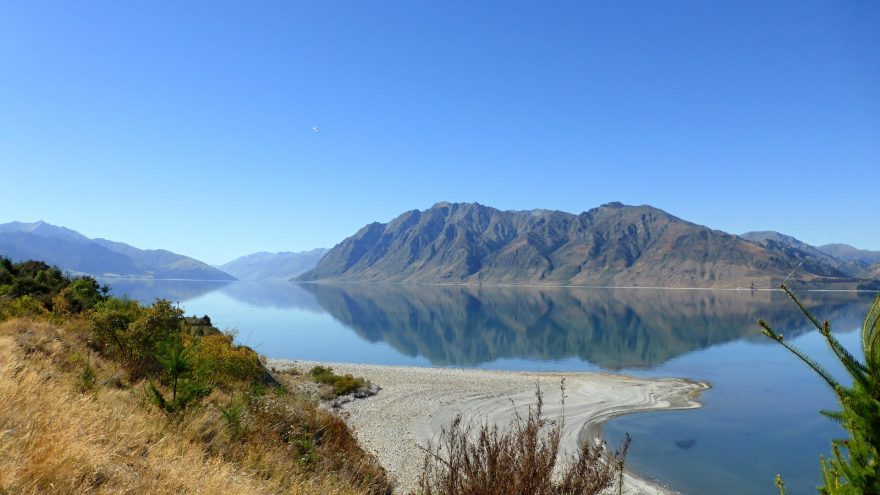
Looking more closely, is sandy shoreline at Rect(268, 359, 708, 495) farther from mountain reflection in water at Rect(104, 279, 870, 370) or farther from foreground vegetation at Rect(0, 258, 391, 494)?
mountain reflection in water at Rect(104, 279, 870, 370)

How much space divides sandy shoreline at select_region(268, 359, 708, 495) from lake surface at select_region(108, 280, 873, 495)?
2237 mm

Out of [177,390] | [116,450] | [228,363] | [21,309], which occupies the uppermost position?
[21,309]

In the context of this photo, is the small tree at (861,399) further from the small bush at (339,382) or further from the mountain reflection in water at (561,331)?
the mountain reflection in water at (561,331)

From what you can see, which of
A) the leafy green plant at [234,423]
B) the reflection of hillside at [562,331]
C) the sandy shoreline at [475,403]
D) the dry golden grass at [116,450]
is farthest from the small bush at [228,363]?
the reflection of hillside at [562,331]

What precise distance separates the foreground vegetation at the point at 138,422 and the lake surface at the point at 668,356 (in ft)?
44.1

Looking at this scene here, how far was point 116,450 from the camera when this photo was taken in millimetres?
5965

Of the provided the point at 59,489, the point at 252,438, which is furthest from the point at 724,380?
the point at 59,489

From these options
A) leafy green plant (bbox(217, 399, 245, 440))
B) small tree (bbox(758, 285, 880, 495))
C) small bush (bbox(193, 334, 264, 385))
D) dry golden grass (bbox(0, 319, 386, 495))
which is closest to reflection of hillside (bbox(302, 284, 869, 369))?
small bush (bbox(193, 334, 264, 385))

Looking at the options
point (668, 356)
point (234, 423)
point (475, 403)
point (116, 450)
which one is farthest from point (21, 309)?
point (668, 356)

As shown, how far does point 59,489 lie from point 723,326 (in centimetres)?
11597

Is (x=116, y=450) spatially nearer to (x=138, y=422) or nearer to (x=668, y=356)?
(x=138, y=422)

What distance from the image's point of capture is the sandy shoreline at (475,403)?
2464 centimetres

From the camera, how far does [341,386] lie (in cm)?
3631

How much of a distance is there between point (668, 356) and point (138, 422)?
69.8 m
